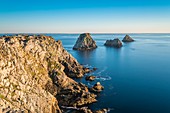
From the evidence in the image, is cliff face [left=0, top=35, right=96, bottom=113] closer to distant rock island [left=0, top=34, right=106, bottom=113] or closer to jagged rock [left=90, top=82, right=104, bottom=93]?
distant rock island [left=0, top=34, right=106, bottom=113]

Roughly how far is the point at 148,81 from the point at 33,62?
6358cm

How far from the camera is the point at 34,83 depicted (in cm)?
7731

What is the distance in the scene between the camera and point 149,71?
13462 centimetres

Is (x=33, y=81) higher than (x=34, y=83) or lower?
higher

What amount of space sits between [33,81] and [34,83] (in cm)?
122

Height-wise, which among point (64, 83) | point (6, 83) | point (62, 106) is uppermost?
point (6, 83)

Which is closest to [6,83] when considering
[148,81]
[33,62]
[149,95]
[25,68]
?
[25,68]

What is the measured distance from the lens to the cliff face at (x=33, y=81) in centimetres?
6331

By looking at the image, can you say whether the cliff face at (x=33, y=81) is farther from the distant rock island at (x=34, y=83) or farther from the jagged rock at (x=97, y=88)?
the jagged rock at (x=97, y=88)

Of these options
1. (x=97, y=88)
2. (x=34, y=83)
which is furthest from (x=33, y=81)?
(x=97, y=88)

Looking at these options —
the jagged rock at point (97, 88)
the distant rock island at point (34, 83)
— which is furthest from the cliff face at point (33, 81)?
the jagged rock at point (97, 88)

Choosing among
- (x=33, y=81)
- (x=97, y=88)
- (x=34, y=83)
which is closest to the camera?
(x=34, y=83)

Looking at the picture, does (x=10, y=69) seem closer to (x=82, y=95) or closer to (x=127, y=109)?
(x=82, y=95)

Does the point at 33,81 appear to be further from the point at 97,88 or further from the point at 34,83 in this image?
the point at 97,88
